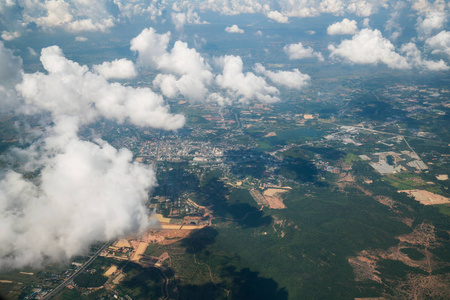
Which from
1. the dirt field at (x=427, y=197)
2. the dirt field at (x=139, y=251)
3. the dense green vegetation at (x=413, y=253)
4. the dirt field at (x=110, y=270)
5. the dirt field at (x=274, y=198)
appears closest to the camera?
the dirt field at (x=110, y=270)

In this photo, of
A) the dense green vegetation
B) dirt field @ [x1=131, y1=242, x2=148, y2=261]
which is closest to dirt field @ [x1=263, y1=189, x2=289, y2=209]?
the dense green vegetation

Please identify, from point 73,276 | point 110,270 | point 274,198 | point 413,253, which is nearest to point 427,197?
point 413,253

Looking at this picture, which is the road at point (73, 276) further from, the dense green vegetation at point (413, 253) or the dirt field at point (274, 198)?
the dense green vegetation at point (413, 253)

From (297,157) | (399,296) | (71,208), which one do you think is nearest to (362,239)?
(399,296)

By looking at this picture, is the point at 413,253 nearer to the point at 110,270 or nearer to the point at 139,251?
the point at 139,251

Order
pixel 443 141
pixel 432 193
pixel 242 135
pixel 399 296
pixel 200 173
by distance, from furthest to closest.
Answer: pixel 242 135, pixel 443 141, pixel 200 173, pixel 432 193, pixel 399 296

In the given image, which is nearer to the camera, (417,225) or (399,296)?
(399,296)

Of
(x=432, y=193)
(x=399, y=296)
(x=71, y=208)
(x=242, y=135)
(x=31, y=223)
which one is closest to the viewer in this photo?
(x=399, y=296)

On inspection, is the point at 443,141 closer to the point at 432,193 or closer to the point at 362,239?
the point at 432,193

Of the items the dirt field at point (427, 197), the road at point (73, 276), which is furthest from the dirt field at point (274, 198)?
the road at point (73, 276)
